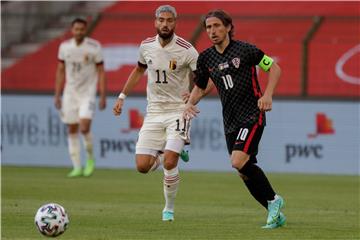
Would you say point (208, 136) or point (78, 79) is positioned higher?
point (78, 79)

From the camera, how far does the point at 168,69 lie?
12.2 meters

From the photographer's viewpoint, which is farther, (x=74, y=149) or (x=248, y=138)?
(x=74, y=149)

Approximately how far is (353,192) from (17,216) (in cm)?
653

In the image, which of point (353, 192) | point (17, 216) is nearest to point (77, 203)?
point (17, 216)

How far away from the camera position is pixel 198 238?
10016mm

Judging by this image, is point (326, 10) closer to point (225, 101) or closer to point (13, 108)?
point (13, 108)

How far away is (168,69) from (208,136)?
10027 mm

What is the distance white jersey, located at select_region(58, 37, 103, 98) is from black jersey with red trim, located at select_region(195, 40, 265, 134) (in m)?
8.04

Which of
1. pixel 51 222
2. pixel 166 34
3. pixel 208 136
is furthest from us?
pixel 208 136

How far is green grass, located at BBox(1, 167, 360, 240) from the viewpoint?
10.6 metres

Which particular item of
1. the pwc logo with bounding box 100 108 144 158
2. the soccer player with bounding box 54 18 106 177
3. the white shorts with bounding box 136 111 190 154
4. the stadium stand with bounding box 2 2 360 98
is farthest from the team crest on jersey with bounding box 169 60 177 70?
the pwc logo with bounding box 100 108 144 158

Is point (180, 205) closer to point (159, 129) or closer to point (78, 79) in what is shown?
point (159, 129)

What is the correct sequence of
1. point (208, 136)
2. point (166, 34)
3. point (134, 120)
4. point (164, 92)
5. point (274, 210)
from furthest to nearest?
point (134, 120), point (208, 136), point (164, 92), point (166, 34), point (274, 210)

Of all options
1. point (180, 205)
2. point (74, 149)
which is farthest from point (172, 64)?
point (74, 149)
